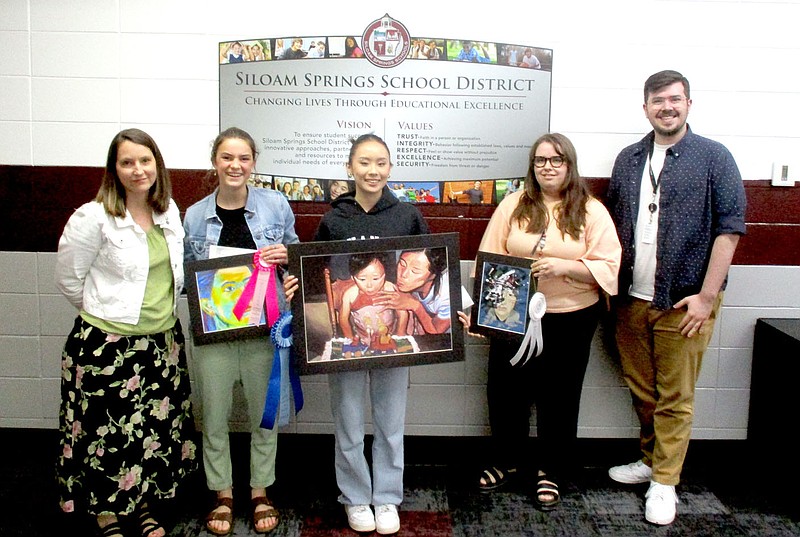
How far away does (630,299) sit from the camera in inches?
100

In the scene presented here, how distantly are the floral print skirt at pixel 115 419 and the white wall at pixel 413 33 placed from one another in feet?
3.14

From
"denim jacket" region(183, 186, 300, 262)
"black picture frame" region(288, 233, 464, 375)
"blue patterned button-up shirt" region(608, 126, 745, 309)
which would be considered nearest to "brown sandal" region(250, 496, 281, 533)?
"black picture frame" region(288, 233, 464, 375)

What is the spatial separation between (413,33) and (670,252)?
1422mm

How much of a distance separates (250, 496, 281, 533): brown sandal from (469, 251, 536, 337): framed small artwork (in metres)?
1.08

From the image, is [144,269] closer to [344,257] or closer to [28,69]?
[344,257]

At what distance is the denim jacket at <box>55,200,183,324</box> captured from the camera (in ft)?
6.73

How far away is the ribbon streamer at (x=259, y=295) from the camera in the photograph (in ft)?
7.19

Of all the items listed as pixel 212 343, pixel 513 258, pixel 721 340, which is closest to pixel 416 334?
pixel 513 258

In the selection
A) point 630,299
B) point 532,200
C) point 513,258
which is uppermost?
point 532,200

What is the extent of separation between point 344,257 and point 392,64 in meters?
1.03

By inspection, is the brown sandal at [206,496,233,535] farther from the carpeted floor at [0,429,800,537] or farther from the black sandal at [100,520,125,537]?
the black sandal at [100,520,125,537]

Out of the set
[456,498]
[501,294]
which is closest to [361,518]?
[456,498]

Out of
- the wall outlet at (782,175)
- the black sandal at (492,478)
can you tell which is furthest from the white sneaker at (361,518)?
the wall outlet at (782,175)

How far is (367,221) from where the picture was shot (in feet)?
7.22
